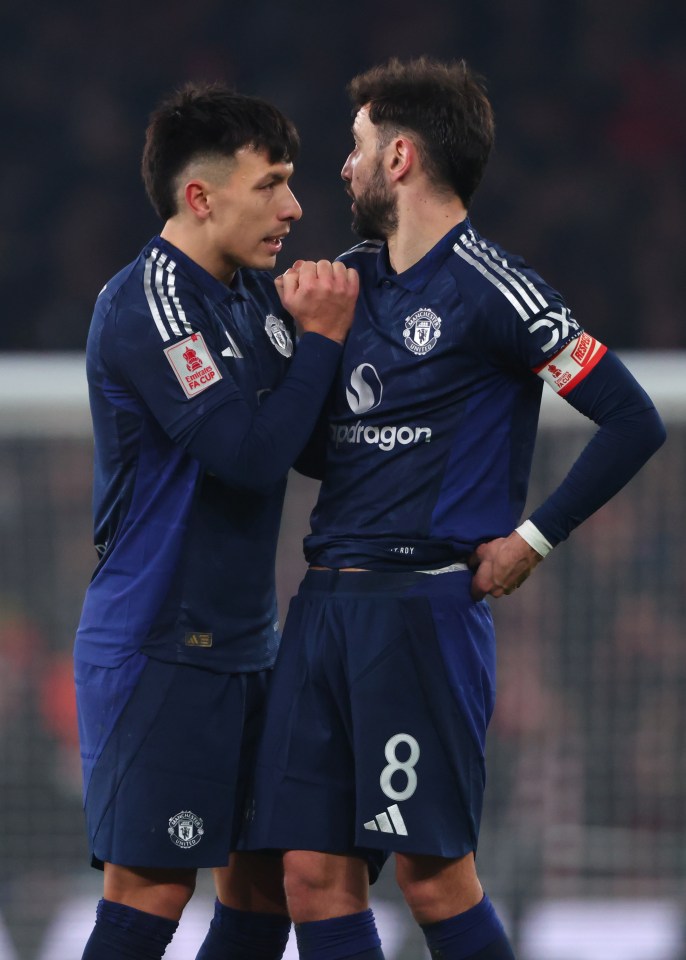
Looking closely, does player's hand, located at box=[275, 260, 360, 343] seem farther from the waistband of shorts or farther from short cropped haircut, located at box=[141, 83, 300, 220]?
the waistband of shorts

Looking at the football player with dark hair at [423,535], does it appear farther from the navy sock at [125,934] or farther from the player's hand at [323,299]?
the navy sock at [125,934]

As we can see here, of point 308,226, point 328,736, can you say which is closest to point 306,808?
point 328,736

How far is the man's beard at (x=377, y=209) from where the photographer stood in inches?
99.0

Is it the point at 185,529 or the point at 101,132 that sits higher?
the point at 101,132

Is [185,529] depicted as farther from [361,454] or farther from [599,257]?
[599,257]

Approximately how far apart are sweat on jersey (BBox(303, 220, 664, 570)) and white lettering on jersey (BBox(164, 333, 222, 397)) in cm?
25

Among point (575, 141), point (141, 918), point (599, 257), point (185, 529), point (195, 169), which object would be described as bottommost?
point (141, 918)

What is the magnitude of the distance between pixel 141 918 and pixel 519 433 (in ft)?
3.40

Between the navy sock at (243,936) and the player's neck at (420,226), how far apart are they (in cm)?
119

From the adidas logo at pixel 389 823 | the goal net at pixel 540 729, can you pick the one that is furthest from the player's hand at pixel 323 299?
the goal net at pixel 540 729

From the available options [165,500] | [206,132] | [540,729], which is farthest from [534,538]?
[540,729]

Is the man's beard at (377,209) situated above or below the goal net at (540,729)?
above

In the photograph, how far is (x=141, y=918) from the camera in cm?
244

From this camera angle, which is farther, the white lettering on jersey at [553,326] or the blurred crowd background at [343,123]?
the blurred crowd background at [343,123]
